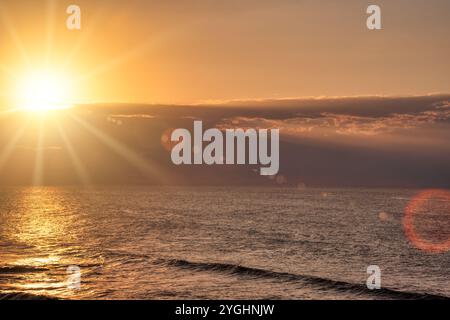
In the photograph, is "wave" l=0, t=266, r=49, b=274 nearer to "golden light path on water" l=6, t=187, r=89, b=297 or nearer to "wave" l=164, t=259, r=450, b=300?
"golden light path on water" l=6, t=187, r=89, b=297

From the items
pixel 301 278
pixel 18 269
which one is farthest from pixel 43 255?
pixel 301 278

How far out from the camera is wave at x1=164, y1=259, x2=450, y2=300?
42062 mm

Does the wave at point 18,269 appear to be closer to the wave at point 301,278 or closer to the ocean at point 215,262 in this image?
the ocean at point 215,262

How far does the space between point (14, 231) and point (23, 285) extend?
54941mm

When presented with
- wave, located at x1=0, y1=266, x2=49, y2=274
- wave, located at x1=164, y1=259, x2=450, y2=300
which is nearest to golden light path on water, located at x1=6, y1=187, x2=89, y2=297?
wave, located at x1=0, y1=266, x2=49, y2=274

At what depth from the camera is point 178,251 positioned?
6475 cm

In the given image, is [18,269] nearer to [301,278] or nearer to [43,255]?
[43,255]

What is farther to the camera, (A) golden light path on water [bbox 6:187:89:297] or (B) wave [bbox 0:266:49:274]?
(B) wave [bbox 0:266:49:274]

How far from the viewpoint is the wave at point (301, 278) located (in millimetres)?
42062

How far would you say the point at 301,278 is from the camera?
4756cm

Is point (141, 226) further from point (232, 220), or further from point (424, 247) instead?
point (424, 247)

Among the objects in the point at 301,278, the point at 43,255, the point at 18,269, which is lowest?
the point at 43,255
